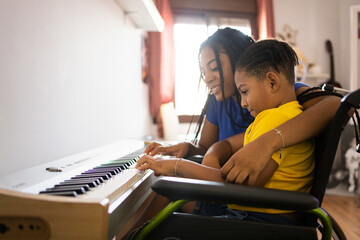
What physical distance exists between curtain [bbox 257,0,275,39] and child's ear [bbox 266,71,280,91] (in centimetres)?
344

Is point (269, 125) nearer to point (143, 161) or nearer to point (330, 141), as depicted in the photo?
point (330, 141)

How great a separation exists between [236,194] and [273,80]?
0.43 meters

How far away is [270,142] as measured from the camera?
30.8 inches

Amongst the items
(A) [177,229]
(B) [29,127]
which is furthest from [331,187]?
(B) [29,127]

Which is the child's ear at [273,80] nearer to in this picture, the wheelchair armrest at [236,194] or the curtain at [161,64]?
the wheelchair armrest at [236,194]

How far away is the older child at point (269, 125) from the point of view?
823mm

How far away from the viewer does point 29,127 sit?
38.6 inches

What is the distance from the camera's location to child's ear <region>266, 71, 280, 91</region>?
917 millimetres

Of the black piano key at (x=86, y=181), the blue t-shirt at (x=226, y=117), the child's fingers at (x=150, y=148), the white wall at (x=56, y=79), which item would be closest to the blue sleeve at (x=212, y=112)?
the blue t-shirt at (x=226, y=117)

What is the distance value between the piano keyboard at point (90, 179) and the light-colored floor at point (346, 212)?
1804 millimetres

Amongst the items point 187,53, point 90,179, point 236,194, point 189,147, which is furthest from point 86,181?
A: point 187,53

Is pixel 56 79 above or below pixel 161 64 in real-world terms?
below

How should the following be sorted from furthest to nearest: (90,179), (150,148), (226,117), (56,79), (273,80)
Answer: (226,117) < (150,148) < (56,79) < (273,80) < (90,179)

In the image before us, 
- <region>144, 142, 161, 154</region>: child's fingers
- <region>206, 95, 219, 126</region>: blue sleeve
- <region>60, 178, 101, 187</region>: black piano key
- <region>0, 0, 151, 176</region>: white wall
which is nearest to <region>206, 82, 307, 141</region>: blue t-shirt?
<region>206, 95, 219, 126</region>: blue sleeve
